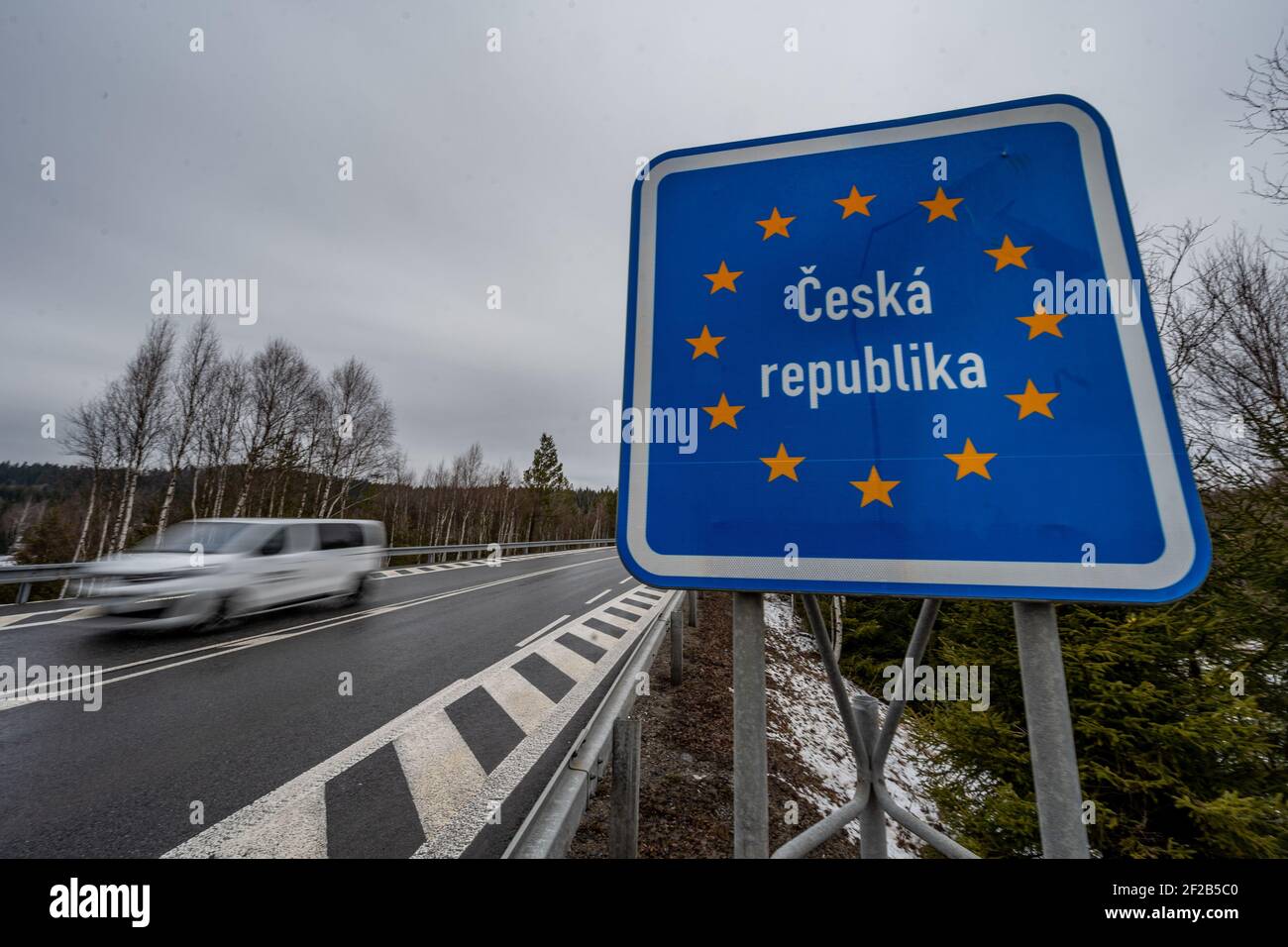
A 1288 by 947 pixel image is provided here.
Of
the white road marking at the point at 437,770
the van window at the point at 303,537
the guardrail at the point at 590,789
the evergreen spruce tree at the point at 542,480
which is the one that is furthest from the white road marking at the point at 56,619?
the evergreen spruce tree at the point at 542,480

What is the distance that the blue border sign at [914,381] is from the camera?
0.89 meters

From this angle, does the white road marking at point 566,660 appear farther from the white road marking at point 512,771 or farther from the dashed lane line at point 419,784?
the dashed lane line at point 419,784

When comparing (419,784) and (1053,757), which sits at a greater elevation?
(1053,757)

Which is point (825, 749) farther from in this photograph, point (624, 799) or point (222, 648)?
point (222, 648)

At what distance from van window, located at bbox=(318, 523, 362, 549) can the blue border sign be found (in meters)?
11.4

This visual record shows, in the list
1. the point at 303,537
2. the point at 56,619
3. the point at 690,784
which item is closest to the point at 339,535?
the point at 303,537

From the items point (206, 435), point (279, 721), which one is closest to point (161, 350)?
point (206, 435)

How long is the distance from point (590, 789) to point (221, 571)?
27.4 feet

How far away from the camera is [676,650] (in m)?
6.11

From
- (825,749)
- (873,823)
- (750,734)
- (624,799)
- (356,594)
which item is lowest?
(825,749)

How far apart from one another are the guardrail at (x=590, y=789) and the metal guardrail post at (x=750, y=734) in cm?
119

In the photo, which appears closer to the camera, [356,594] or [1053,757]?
[1053,757]

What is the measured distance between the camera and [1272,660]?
336 cm

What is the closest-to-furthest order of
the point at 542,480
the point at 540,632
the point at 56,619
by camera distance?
the point at 56,619 → the point at 540,632 → the point at 542,480
